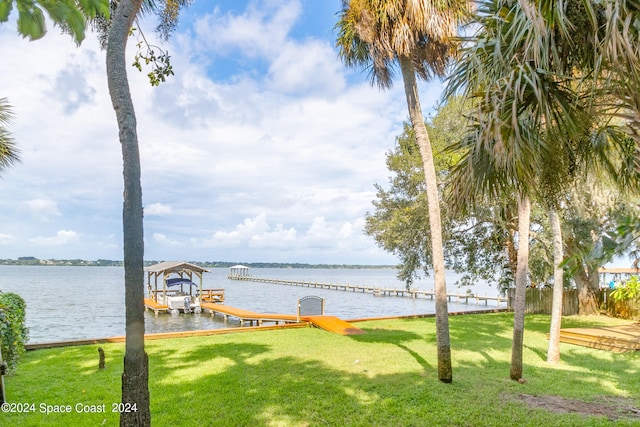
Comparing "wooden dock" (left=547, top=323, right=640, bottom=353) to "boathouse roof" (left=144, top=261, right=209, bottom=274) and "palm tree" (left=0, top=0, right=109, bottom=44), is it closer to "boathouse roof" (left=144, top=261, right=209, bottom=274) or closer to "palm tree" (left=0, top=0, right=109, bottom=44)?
"palm tree" (left=0, top=0, right=109, bottom=44)

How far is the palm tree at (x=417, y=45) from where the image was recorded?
664cm

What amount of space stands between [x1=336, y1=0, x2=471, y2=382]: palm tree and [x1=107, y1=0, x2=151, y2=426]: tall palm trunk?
4.16 metres

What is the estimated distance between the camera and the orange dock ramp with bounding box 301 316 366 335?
1214 cm

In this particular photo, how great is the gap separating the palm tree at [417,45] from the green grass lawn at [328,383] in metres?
1.15

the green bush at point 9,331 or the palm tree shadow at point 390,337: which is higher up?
the green bush at point 9,331

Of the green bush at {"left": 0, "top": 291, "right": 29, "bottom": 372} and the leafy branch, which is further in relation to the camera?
the green bush at {"left": 0, "top": 291, "right": 29, "bottom": 372}

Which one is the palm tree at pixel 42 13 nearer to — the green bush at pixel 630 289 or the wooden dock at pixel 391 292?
the green bush at pixel 630 289

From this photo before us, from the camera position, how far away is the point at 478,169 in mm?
4004

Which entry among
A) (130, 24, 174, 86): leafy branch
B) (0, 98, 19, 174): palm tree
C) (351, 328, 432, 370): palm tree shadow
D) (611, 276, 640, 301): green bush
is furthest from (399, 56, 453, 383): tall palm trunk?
(0, 98, 19, 174): palm tree

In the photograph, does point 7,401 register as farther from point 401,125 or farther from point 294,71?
point 401,125

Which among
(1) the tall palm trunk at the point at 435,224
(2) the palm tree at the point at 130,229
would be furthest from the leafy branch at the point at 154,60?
(1) the tall palm trunk at the point at 435,224

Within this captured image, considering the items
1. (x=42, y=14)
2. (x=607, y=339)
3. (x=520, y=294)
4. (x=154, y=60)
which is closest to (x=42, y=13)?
(x=42, y=14)

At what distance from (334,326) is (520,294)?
22.4ft

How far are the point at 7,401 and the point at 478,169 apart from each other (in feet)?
23.0
